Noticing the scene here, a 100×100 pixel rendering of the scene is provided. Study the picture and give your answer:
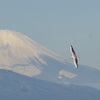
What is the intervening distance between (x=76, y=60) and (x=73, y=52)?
53cm

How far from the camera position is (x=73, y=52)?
2656 centimetres

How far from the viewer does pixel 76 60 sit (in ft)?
88.1
